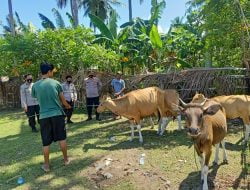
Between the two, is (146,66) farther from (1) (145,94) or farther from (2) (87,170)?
(2) (87,170)

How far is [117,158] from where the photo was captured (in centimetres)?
748

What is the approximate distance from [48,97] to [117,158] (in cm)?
193

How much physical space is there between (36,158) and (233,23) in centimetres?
691

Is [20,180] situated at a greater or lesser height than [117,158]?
lesser

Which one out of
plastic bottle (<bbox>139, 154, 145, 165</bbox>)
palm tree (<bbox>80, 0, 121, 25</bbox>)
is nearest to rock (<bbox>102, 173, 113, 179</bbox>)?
plastic bottle (<bbox>139, 154, 145, 165</bbox>)

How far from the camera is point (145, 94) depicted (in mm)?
9516

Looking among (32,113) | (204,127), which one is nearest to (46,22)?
(32,113)

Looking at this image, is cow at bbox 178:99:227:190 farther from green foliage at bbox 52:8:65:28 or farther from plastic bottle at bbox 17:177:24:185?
green foliage at bbox 52:8:65:28

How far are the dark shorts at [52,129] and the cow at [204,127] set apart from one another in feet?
8.00

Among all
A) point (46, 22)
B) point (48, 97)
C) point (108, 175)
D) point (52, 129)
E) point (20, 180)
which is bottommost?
point (20, 180)

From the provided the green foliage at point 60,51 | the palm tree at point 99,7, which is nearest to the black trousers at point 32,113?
the green foliage at point 60,51

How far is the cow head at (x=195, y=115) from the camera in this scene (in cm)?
520

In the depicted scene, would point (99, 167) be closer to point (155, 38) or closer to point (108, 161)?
point (108, 161)

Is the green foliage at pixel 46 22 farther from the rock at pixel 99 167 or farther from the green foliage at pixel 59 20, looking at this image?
the rock at pixel 99 167
